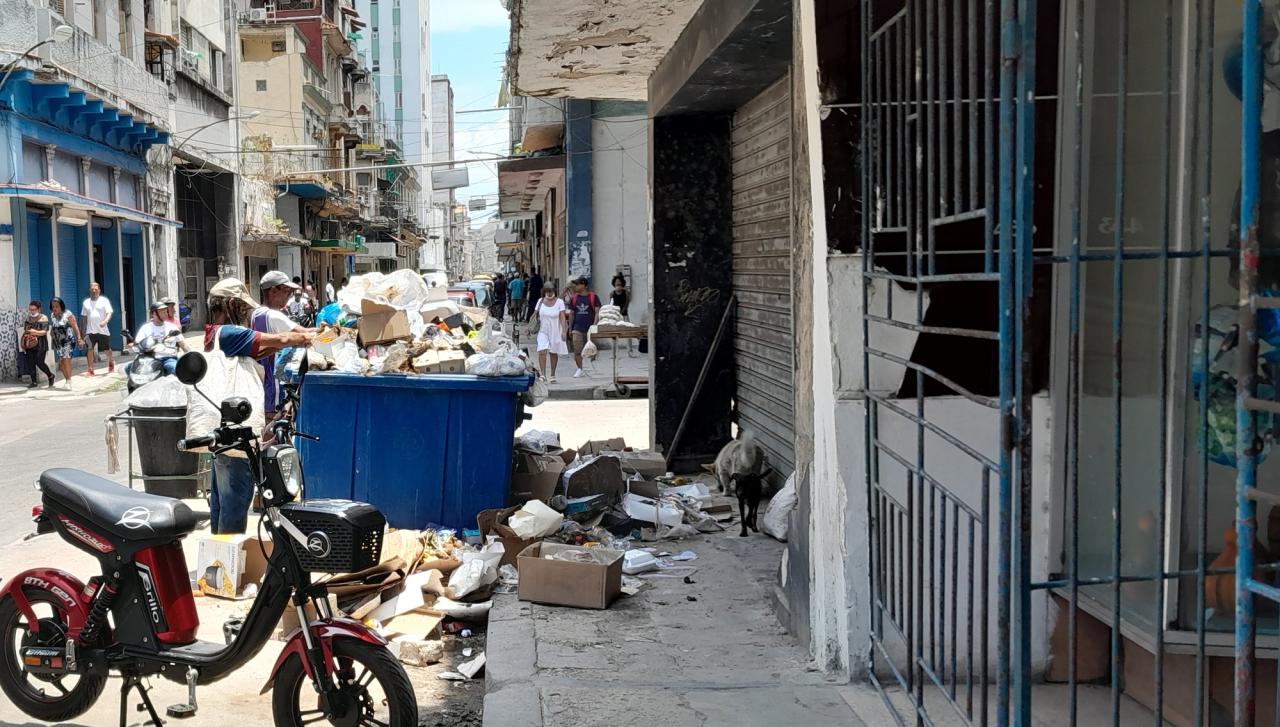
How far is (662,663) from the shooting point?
175 inches

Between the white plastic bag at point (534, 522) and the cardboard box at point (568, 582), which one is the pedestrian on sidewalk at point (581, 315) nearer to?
the white plastic bag at point (534, 522)

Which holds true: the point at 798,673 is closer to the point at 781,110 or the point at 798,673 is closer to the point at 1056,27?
the point at 1056,27

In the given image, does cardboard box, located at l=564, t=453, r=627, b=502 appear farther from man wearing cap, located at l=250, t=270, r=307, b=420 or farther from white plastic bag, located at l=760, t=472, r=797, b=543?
man wearing cap, located at l=250, t=270, r=307, b=420

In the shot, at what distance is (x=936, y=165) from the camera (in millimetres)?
3932

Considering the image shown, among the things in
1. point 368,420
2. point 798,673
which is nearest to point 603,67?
point 368,420

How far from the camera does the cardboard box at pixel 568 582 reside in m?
5.13

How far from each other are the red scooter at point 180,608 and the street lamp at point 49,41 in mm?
16084

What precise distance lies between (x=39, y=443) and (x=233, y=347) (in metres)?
6.71

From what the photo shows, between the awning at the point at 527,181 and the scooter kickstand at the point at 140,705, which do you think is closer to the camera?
the scooter kickstand at the point at 140,705

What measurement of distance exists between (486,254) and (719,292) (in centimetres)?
16621

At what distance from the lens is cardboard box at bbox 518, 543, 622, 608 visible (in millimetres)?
5133

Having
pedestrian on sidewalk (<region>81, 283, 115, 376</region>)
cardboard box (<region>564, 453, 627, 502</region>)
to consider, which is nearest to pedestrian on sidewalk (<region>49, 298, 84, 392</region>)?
pedestrian on sidewalk (<region>81, 283, 115, 376</region>)

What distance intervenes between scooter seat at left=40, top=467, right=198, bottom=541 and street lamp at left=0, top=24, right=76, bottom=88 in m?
16.0

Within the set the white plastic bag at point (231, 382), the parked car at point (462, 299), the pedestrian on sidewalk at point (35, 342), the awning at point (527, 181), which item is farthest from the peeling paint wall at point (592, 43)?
the awning at point (527, 181)
